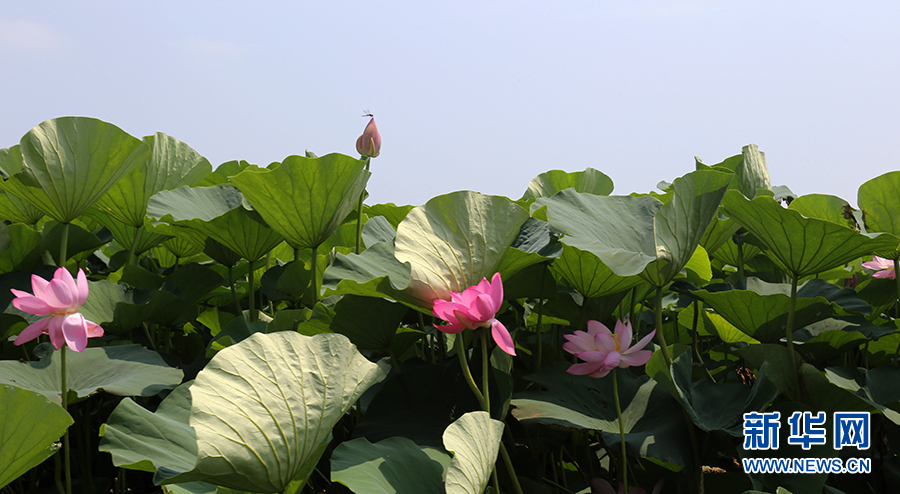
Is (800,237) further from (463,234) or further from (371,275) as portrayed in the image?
(371,275)

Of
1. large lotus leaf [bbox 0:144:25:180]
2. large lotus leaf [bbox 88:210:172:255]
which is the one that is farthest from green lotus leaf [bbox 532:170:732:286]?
large lotus leaf [bbox 0:144:25:180]

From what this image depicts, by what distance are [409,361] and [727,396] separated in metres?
0.61

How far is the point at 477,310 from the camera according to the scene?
0.80 meters

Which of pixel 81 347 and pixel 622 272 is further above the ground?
pixel 622 272

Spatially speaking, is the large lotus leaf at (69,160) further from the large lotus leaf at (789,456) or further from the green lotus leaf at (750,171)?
the green lotus leaf at (750,171)

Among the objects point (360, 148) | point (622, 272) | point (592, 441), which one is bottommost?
point (592, 441)

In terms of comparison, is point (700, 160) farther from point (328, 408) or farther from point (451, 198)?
point (328, 408)

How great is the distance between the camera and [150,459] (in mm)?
742

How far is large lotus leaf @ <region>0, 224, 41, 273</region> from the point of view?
1.45 meters

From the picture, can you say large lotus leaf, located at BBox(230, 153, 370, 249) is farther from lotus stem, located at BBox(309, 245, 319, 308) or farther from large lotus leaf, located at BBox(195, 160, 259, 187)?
large lotus leaf, located at BBox(195, 160, 259, 187)

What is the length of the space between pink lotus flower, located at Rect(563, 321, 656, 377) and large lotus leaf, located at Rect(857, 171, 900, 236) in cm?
74

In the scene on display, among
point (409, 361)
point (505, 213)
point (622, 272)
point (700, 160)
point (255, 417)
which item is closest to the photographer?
point (255, 417)

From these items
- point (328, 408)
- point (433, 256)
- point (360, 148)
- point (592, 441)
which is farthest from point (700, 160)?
point (328, 408)

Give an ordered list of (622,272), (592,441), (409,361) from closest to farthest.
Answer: (622,272) → (409,361) → (592,441)
